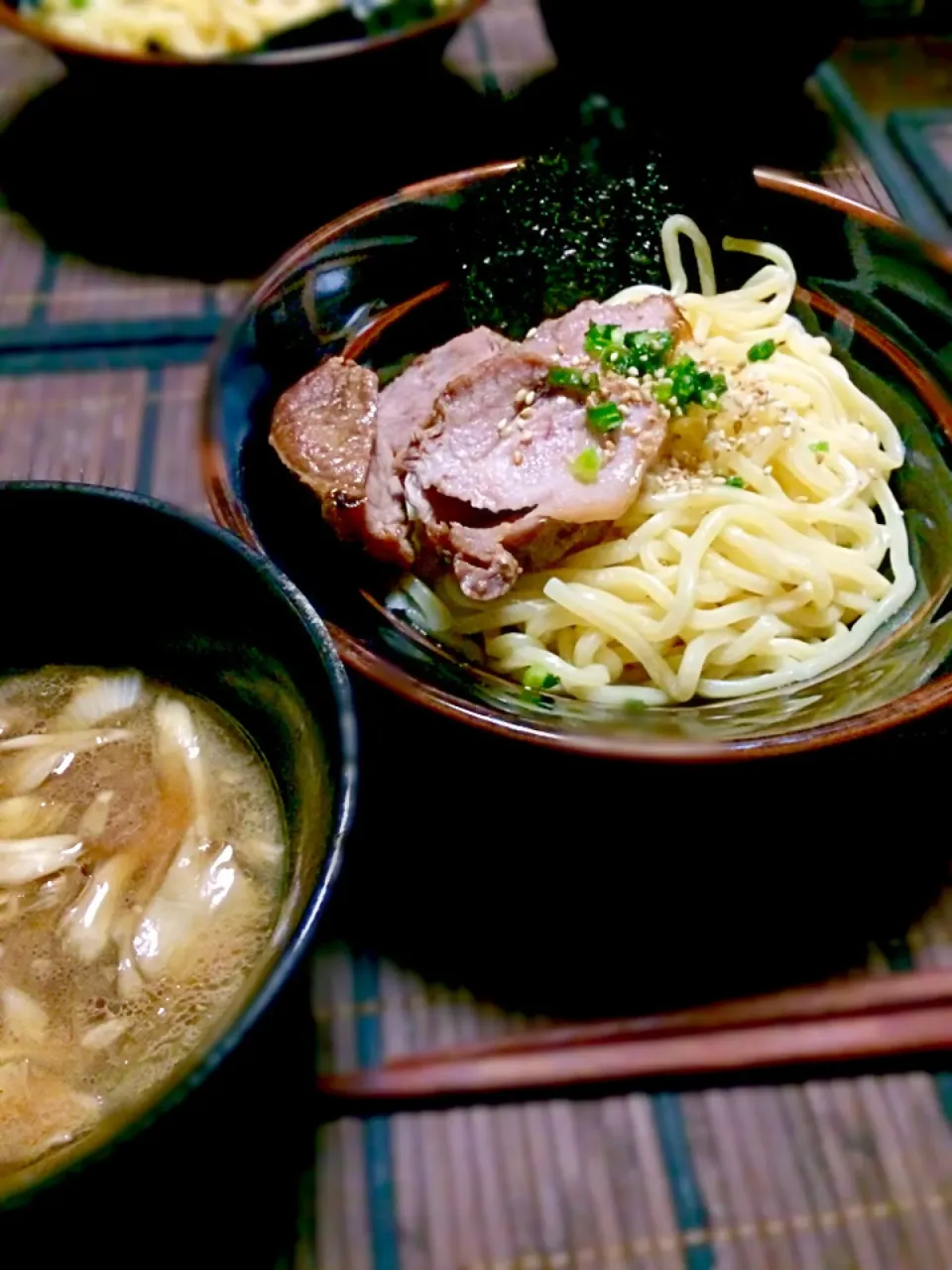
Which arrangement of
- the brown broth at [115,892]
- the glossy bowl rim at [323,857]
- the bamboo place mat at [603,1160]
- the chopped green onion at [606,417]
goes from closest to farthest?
the glossy bowl rim at [323,857]
the brown broth at [115,892]
the bamboo place mat at [603,1160]
the chopped green onion at [606,417]

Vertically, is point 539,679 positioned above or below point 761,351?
below

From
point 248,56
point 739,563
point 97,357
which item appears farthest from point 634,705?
point 248,56

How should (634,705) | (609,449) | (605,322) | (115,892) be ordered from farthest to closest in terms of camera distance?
1. (605,322)
2. (609,449)
3. (634,705)
4. (115,892)

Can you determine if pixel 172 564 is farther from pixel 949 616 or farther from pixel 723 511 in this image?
pixel 949 616

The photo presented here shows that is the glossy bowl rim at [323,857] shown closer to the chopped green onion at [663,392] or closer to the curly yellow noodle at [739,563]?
the curly yellow noodle at [739,563]

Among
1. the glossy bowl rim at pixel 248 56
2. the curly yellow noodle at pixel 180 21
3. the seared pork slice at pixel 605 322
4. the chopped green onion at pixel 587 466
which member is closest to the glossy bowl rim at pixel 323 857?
the chopped green onion at pixel 587 466

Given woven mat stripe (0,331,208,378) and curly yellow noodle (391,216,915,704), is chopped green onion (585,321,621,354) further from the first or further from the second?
woven mat stripe (0,331,208,378)

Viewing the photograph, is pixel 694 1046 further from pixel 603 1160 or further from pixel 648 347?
pixel 648 347
